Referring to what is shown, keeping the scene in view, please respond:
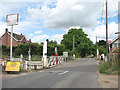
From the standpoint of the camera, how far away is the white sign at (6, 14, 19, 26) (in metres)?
13.3

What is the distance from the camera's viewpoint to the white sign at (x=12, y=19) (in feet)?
43.7

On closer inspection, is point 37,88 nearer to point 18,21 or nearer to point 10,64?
point 10,64

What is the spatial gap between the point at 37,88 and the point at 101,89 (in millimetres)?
2960

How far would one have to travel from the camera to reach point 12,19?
13484 mm

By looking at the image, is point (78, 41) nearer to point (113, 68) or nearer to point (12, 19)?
point (12, 19)

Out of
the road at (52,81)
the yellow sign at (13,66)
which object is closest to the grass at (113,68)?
the road at (52,81)

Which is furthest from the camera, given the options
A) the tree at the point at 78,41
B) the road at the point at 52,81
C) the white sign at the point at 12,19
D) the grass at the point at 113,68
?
the tree at the point at 78,41

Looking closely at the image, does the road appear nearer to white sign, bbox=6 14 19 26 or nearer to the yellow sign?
the yellow sign

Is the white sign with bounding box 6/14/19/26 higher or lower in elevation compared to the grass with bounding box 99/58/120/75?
higher

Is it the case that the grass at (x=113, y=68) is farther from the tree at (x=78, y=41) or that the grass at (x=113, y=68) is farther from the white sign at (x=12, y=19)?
the tree at (x=78, y=41)

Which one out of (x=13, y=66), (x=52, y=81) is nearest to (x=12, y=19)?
(x=13, y=66)

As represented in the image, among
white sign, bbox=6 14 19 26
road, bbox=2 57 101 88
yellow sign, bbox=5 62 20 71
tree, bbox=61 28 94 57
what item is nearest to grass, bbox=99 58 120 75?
road, bbox=2 57 101 88

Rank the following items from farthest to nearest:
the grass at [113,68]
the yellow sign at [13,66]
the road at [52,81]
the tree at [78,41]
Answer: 1. the tree at [78,41]
2. the yellow sign at [13,66]
3. the grass at [113,68]
4. the road at [52,81]

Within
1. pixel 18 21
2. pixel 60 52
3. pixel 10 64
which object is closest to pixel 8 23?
pixel 18 21
